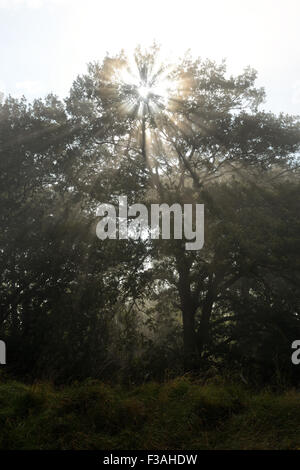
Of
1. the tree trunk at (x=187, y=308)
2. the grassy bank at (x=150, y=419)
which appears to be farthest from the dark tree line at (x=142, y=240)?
the grassy bank at (x=150, y=419)

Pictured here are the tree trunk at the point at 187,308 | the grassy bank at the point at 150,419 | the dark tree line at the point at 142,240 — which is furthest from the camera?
the tree trunk at the point at 187,308

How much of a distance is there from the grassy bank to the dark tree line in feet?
14.3

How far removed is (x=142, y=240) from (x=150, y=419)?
309 inches

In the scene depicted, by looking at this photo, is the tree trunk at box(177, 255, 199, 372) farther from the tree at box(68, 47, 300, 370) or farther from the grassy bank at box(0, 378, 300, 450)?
the grassy bank at box(0, 378, 300, 450)

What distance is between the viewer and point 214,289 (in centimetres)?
1588

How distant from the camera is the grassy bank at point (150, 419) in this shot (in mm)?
5578

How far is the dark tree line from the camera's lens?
12.1 meters

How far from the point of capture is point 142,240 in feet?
44.3

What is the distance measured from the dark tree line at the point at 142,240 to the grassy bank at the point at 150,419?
14.3ft

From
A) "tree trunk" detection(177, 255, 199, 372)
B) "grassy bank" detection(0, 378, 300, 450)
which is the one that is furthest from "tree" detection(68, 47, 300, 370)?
"grassy bank" detection(0, 378, 300, 450)

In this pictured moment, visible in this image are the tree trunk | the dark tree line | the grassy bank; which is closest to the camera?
the grassy bank

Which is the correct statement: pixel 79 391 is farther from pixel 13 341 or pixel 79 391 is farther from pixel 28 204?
pixel 28 204

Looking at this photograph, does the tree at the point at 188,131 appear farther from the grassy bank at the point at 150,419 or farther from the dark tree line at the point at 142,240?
the grassy bank at the point at 150,419
